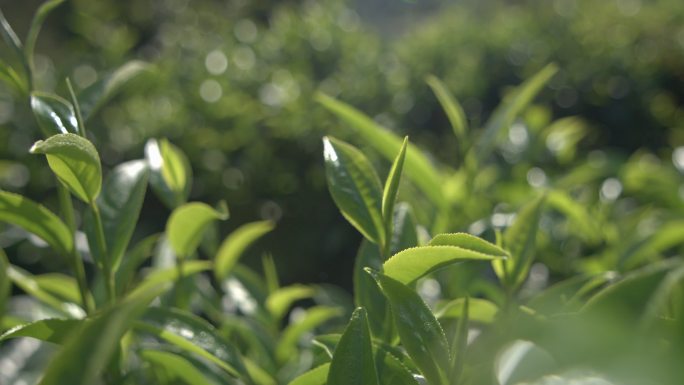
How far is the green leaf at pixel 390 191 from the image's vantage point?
80cm

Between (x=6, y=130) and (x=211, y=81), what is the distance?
89 centimetres

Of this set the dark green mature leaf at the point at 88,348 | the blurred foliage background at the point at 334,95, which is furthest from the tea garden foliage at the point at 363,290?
the blurred foliage background at the point at 334,95

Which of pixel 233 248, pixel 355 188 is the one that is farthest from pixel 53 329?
pixel 233 248

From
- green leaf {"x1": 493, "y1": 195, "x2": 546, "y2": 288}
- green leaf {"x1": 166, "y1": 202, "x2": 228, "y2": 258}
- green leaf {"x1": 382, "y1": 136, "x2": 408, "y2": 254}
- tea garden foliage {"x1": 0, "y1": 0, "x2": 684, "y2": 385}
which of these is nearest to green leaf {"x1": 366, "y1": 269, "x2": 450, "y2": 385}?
tea garden foliage {"x1": 0, "y1": 0, "x2": 684, "y2": 385}

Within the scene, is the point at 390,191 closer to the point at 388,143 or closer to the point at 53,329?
the point at 53,329

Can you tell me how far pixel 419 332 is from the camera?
0.76 meters

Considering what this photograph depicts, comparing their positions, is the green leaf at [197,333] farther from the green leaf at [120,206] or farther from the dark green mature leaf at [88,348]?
the dark green mature leaf at [88,348]

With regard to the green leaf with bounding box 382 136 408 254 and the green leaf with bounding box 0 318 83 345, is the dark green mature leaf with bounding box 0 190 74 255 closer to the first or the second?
the green leaf with bounding box 0 318 83 345

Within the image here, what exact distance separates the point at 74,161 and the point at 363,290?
0.36 meters

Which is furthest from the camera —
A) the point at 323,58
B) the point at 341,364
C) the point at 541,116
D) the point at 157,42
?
the point at 157,42

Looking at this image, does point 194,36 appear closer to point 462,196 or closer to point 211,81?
point 211,81

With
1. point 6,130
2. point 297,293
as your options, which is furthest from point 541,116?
point 6,130

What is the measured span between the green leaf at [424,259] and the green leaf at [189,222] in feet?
1.08

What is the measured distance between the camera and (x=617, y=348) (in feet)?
1.91
